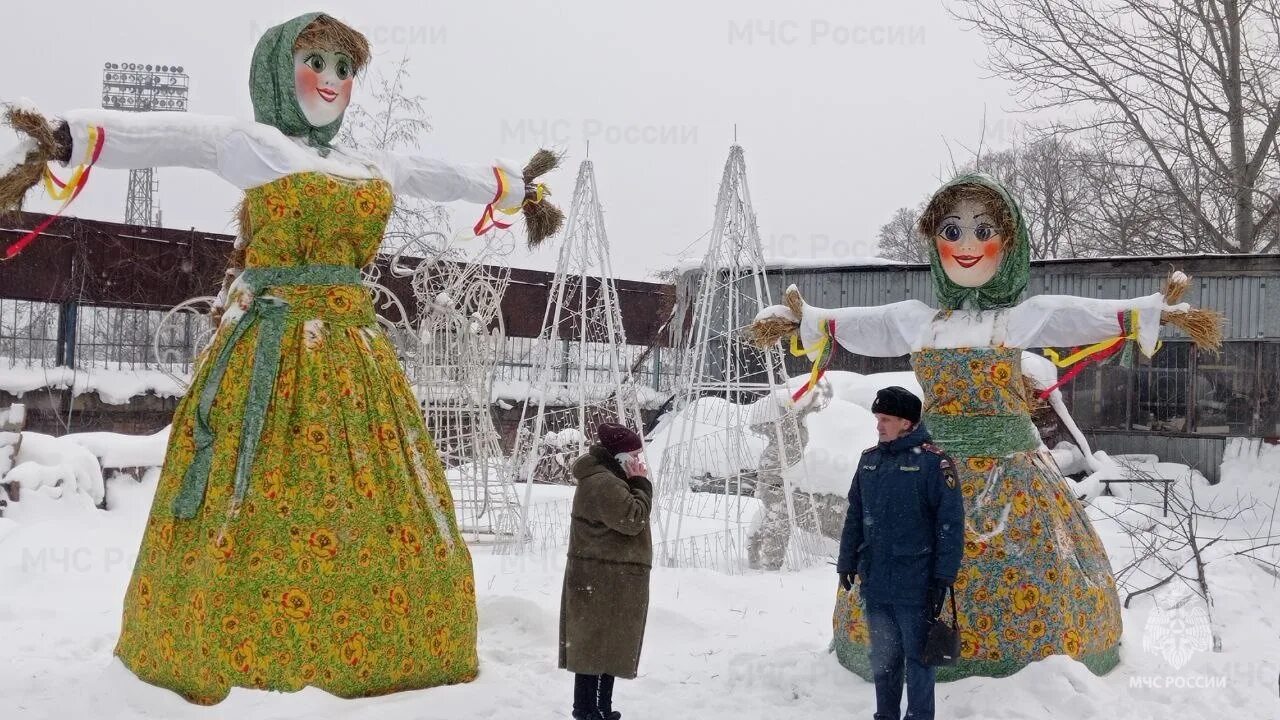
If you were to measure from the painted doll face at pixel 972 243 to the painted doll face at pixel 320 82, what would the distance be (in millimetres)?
2494

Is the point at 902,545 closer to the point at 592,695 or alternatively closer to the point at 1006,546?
the point at 1006,546

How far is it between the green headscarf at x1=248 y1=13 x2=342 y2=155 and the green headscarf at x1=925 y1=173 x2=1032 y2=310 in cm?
258

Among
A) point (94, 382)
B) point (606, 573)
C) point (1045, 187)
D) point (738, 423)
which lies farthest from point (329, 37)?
point (1045, 187)

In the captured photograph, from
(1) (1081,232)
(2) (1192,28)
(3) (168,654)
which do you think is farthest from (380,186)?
(1) (1081,232)

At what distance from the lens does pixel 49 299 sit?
13.5 metres

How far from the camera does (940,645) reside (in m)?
3.72

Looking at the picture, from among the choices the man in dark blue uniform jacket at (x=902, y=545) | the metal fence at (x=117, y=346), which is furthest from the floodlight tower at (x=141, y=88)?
the man in dark blue uniform jacket at (x=902, y=545)

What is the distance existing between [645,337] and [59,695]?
15232mm

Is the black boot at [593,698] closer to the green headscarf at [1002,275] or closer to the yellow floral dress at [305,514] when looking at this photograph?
the yellow floral dress at [305,514]

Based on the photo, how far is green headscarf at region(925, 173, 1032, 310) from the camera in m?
4.49

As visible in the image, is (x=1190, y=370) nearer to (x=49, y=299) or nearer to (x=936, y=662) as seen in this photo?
(x=936, y=662)

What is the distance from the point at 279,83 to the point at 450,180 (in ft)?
2.55

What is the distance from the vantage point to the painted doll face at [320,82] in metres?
3.98

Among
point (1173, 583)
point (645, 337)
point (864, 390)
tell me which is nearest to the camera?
point (1173, 583)
